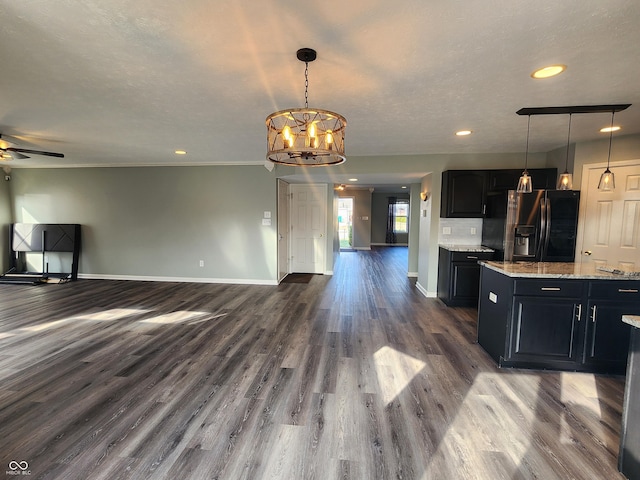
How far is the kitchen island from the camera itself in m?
2.51

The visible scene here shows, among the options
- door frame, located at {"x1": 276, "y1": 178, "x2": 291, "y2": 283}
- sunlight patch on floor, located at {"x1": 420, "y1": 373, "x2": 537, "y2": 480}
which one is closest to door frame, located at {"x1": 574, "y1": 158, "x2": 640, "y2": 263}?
sunlight patch on floor, located at {"x1": 420, "y1": 373, "x2": 537, "y2": 480}

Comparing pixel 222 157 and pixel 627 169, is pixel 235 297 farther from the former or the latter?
pixel 627 169

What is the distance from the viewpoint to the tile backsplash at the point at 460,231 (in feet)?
16.3

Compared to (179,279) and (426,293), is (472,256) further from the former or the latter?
(179,279)

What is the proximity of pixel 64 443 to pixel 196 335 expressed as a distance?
1.61 m

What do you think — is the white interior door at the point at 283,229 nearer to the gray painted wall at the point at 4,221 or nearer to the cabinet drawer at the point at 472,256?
the cabinet drawer at the point at 472,256

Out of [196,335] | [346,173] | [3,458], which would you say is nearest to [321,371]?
[196,335]

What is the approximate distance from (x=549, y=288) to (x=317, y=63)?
267 centimetres

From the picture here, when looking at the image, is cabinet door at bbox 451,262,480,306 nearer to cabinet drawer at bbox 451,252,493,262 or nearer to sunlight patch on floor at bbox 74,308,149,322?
cabinet drawer at bbox 451,252,493,262

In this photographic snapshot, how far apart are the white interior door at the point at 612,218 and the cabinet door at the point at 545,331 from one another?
1539mm

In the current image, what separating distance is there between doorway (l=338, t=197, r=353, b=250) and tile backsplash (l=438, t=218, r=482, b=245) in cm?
672

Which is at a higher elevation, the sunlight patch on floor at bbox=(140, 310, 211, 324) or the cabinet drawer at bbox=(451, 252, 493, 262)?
the cabinet drawer at bbox=(451, 252, 493, 262)

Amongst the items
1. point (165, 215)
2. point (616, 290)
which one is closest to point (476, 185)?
point (616, 290)

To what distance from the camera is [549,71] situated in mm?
2088
